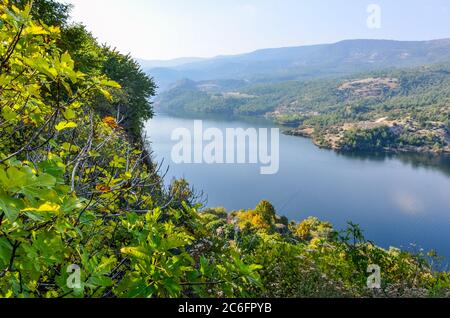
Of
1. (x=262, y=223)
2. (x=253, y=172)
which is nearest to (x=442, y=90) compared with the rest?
(x=253, y=172)

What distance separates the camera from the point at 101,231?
9.24 feet

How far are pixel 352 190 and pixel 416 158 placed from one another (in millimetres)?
41563

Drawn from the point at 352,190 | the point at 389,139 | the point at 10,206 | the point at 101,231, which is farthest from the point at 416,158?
the point at 10,206

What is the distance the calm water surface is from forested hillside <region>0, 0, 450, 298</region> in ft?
137

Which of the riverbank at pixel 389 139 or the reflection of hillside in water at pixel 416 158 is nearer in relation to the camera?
the reflection of hillside in water at pixel 416 158

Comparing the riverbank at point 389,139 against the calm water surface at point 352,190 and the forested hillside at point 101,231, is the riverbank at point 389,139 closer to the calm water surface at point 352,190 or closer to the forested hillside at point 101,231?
the calm water surface at point 352,190

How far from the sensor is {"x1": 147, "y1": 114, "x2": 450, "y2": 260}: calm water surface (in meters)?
53.9

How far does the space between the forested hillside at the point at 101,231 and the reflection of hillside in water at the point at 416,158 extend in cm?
9566

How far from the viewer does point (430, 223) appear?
183 ft

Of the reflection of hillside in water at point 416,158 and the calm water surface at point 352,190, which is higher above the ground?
the reflection of hillside in water at point 416,158

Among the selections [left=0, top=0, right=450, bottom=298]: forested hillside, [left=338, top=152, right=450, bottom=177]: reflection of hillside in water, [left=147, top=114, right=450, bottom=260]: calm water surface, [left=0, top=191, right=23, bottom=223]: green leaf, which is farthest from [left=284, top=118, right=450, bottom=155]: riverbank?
[left=0, top=191, right=23, bottom=223]: green leaf

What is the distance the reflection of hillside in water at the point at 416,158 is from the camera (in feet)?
296

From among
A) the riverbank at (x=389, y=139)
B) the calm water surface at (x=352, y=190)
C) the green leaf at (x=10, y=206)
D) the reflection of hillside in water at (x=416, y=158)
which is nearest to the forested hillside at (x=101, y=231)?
the green leaf at (x=10, y=206)
